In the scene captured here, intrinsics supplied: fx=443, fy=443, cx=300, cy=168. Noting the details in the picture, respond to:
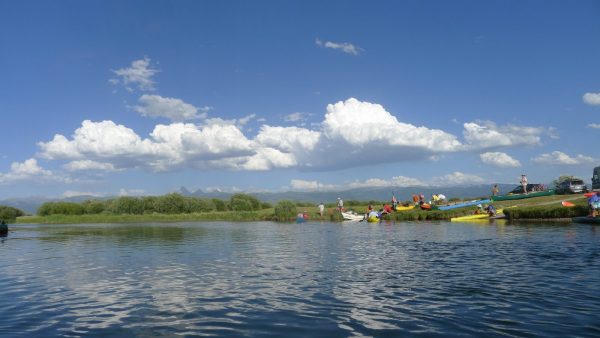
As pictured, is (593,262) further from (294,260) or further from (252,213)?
(252,213)

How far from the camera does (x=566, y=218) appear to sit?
172ft

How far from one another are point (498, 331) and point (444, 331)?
1440 mm

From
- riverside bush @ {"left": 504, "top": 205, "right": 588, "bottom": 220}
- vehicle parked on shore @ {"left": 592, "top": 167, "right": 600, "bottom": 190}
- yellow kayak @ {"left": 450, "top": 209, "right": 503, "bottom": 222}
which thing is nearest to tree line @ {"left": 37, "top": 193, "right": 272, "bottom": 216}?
yellow kayak @ {"left": 450, "top": 209, "right": 503, "bottom": 222}

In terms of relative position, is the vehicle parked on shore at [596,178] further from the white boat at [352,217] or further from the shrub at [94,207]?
the shrub at [94,207]

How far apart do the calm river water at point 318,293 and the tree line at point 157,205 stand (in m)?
113

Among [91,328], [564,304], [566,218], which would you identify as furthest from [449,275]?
[566,218]

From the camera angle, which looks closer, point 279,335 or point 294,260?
point 279,335

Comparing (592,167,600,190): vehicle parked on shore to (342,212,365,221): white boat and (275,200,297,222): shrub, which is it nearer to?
(342,212,365,221): white boat

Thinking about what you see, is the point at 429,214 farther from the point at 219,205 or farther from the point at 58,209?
the point at 58,209

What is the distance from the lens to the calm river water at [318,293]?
13.0 m

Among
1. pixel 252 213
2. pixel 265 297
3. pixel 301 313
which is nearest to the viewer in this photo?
pixel 301 313

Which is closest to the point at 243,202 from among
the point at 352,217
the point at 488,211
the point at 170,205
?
the point at 170,205

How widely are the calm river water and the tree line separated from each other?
370ft

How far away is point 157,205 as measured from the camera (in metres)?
142
